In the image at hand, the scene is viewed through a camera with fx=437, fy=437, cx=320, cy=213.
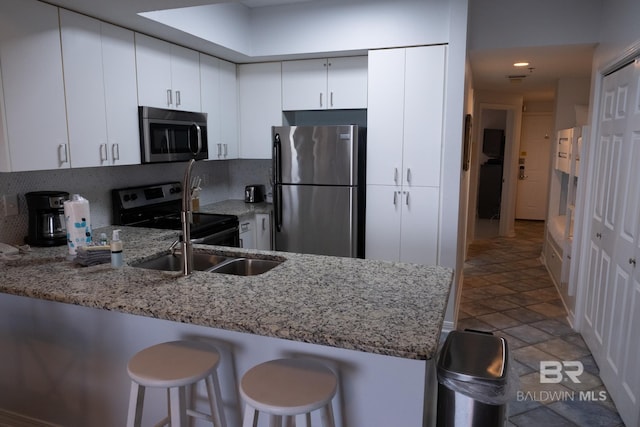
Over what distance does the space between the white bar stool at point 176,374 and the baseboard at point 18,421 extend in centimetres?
90

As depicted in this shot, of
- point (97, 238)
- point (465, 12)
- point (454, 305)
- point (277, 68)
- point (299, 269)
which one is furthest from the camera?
point (277, 68)

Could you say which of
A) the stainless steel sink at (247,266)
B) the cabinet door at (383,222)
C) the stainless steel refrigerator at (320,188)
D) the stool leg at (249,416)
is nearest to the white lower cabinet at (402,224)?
the cabinet door at (383,222)

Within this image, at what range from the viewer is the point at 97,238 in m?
2.84

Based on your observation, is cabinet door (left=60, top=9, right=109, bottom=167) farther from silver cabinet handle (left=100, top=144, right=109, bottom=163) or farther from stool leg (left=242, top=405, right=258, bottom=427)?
stool leg (left=242, top=405, right=258, bottom=427)

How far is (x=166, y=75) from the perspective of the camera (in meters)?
3.24

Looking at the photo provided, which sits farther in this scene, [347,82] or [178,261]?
[347,82]

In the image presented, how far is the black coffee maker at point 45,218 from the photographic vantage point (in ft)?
8.32

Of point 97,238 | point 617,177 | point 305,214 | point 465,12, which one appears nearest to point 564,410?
point 617,177

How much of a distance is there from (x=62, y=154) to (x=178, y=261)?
895 millimetres

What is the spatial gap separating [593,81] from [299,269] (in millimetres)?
2805

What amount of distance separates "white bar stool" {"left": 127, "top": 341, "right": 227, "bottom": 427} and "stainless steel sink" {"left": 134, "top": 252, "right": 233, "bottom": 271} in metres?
0.75

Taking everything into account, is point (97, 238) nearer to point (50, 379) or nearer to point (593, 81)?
point (50, 379)

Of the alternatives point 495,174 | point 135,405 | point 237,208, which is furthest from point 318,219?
point 495,174

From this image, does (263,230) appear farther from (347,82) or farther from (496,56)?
(496,56)
